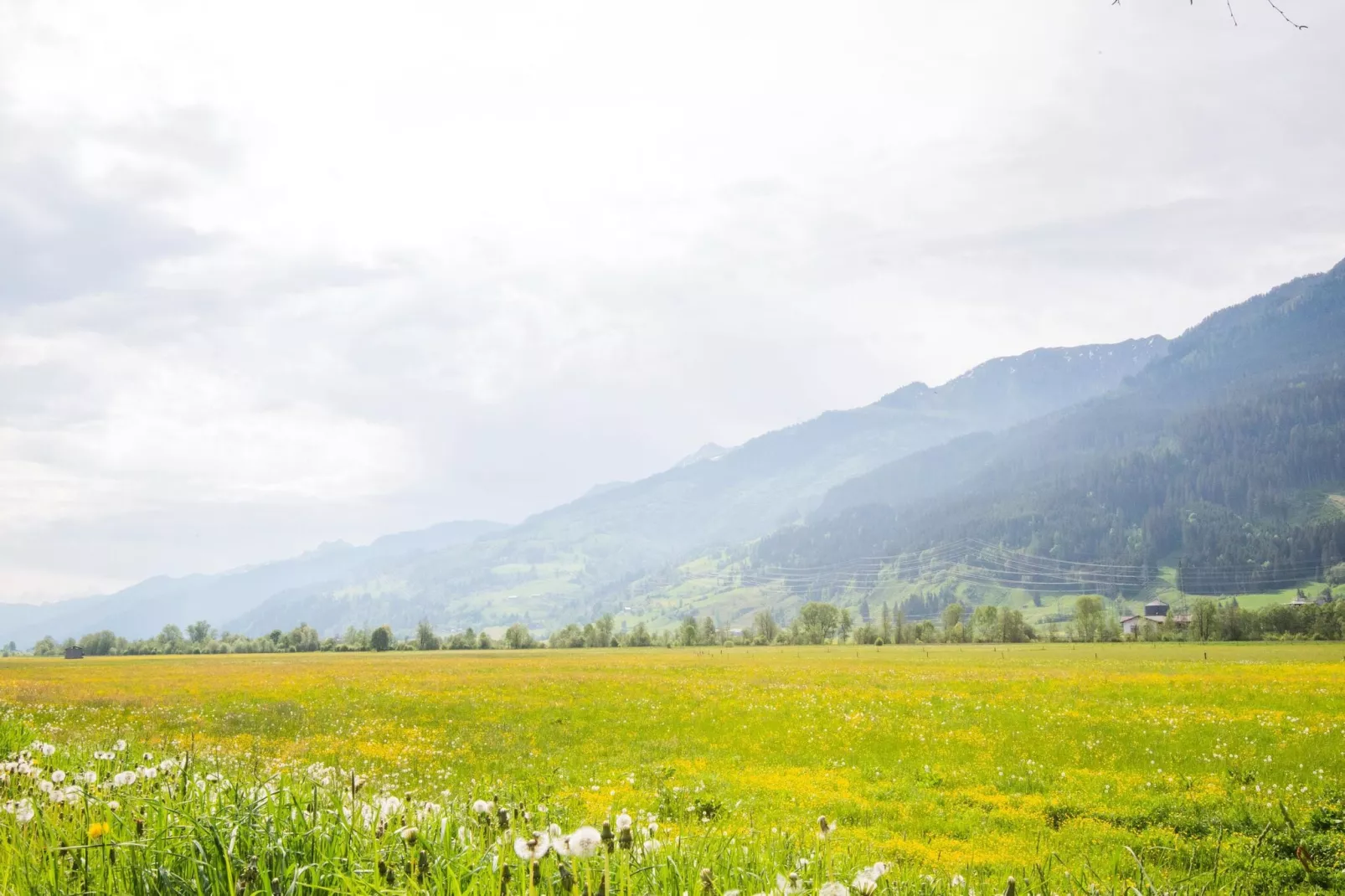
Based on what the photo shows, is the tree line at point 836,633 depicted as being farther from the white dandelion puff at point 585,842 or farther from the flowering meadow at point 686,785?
the white dandelion puff at point 585,842

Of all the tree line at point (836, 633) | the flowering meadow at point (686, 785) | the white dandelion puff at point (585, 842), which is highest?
the white dandelion puff at point (585, 842)

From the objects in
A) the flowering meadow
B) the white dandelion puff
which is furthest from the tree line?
the white dandelion puff

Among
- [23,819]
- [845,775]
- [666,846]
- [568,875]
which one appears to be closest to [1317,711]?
[845,775]

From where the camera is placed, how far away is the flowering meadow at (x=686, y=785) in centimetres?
462

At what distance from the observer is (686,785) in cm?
1581

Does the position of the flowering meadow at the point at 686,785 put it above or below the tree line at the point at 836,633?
above

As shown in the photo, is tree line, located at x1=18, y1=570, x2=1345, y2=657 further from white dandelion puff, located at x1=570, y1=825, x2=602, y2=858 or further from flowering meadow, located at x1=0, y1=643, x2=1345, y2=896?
white dandelion puff, located at x1=570, y1=825, x2=602, y2=858

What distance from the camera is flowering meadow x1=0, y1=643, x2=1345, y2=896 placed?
15.1ft

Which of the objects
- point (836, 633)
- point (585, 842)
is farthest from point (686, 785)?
point (836, 633)

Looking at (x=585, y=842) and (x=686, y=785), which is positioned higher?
(x=585, y=842)

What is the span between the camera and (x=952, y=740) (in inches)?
848

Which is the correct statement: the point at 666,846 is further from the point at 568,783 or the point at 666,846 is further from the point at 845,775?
the point at 845,775

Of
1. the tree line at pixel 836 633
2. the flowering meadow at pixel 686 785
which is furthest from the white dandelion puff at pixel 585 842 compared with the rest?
the tree line at pixel 836 633

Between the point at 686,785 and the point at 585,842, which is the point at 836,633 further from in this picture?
the point at 585,842
